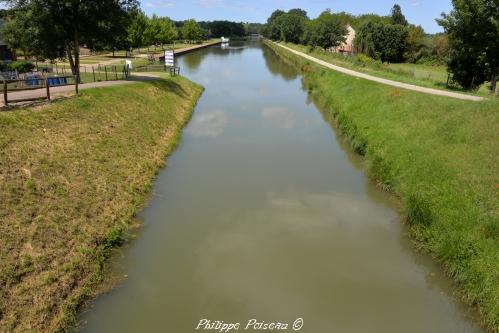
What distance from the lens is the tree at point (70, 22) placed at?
26017 mm

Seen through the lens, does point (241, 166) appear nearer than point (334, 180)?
No

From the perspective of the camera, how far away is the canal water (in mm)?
9438

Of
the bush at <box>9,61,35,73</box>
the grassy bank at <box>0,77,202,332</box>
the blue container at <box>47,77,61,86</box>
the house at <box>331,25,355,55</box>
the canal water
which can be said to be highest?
the house at <box>331,25,355,55</box>

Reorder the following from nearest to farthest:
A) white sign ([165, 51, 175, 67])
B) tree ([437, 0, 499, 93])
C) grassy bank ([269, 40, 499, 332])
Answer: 1. grassy bank ([269, 40, 499, 332])
2. tree ([437, 0, 499, 93])
3. white sign ([165, 51, 175, 67])

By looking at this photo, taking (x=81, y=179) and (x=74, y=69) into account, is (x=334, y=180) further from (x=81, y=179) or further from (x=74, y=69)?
(x=74, y=69)

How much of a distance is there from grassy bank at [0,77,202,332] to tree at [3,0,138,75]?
6684 mm

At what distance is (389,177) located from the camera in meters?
16.7

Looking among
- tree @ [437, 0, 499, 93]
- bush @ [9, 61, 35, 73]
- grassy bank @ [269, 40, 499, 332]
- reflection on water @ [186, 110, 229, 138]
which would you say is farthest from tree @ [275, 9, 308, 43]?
grassy bank @ [269, 40, 499, 332]

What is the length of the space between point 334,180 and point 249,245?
22.6ft

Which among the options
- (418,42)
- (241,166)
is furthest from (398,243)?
(418,42)

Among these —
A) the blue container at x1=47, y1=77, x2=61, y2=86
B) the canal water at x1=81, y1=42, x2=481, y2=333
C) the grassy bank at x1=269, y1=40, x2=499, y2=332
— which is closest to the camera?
the canal water at x1=81, y1=42, x2=481, y2=333

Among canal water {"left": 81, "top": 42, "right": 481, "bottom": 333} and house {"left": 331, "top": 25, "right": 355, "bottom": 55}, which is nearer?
canal water {"left": 81, "top": 42, "right": 481, "bottom": 333}

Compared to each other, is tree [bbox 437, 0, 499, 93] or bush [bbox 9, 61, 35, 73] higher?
tree [bbox 437, 0, 499, 93]

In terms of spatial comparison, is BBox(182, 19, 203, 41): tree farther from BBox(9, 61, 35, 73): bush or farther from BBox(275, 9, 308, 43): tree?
BBox(9, 61, 35, 73): bush
